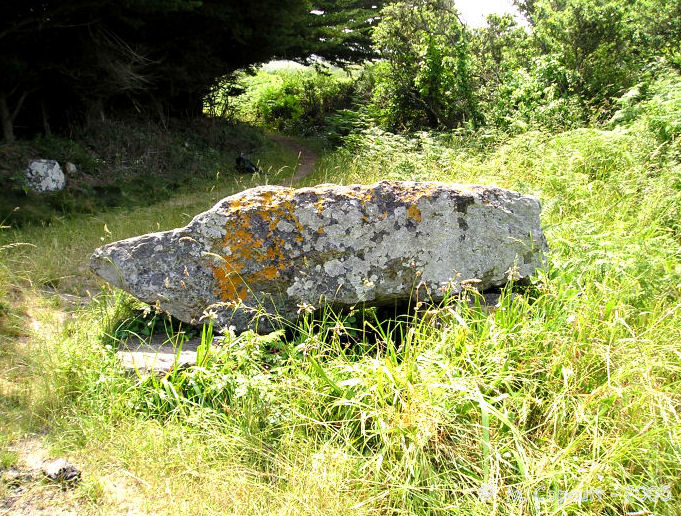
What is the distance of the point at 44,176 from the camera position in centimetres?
888

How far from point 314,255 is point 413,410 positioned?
1594 mm

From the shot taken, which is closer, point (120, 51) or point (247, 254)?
point (247, 254)

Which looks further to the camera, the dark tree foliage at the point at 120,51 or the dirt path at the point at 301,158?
the dirt path at the point at 301,158

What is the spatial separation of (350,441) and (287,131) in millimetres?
20632

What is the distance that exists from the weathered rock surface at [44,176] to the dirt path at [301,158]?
14.7 ft

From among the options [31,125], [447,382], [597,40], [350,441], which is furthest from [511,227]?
[31,125]

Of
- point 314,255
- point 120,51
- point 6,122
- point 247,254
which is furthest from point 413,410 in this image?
point 120,51

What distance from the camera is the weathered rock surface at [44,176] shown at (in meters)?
8.74

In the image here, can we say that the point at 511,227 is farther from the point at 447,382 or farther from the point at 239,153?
the point at 239,153

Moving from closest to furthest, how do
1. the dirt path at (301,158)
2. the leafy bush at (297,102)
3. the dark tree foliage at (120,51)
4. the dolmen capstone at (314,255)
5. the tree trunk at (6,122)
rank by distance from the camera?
the dolmen capstone at (314,255) → the dark tree foliage at (120,51) → the tree trunk at (6,122) → the dirt path at (301,158) → the leafy bush at (297,102)

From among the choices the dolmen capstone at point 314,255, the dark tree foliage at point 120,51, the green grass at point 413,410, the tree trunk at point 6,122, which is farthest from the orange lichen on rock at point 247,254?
the tree trunk at point 6,122

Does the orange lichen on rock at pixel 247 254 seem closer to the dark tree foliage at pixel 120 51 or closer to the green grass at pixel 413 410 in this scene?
the green grass at pixel 413 410

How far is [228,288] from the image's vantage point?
3744 mm

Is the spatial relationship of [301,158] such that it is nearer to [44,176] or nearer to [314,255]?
[44,176]
